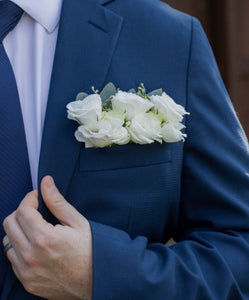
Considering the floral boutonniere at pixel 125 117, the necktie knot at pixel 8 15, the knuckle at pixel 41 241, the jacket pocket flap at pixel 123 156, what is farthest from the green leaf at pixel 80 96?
the knuckle at pixel 41 241

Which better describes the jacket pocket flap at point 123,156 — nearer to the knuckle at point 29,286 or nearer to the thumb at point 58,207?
the thumb at point 58,207

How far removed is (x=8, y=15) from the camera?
127 cm

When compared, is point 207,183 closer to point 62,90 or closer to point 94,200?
point 94,200

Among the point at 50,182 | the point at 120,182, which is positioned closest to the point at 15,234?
the point at 50,182

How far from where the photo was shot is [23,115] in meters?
1.26

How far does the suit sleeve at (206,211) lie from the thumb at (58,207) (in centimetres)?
5

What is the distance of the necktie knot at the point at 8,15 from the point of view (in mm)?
1263

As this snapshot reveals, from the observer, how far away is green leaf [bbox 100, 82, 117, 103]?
1.26 m

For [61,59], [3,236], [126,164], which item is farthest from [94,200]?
[61,59]

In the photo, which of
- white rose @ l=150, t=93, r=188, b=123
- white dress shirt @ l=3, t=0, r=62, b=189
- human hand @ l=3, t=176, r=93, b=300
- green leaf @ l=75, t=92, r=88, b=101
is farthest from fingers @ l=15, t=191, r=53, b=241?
white rose @ l=150, t=93, r=188, b=123

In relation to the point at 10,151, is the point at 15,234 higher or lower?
lower

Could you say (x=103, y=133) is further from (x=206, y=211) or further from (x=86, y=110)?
(x=206, y=211)

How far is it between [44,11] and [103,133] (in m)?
0.35

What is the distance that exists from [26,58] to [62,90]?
14cm
